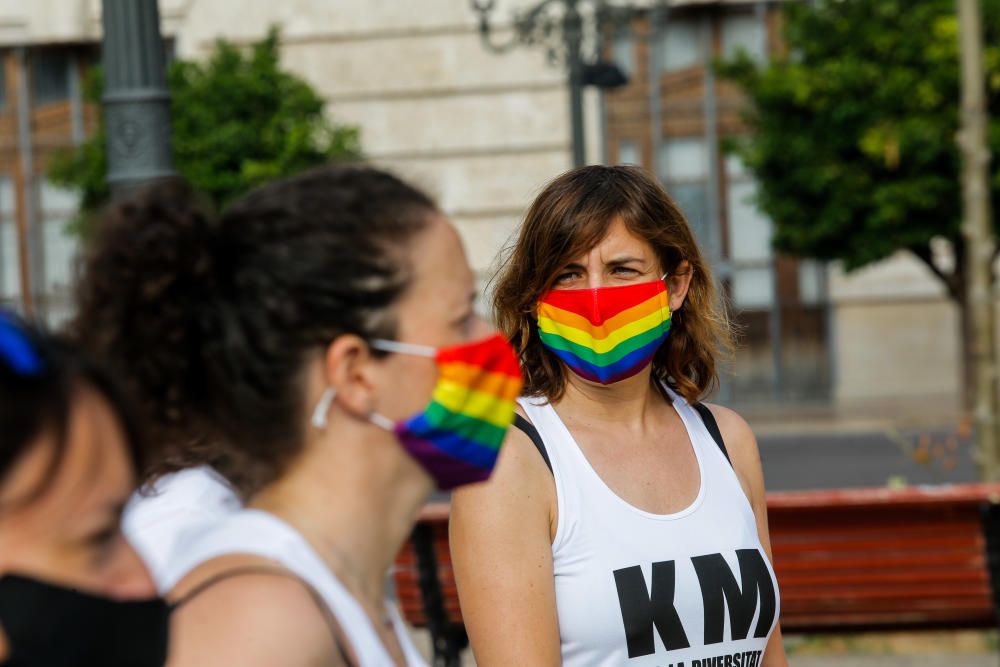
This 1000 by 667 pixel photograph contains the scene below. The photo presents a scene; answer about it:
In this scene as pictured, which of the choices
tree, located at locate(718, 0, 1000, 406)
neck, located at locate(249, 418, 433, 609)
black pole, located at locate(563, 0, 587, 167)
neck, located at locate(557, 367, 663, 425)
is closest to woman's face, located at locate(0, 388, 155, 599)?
neck, located at locate(249, 418, 433, 609)

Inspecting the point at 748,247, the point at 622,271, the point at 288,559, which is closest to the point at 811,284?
the point at 748,247

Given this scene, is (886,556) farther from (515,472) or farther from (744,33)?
(744,33)

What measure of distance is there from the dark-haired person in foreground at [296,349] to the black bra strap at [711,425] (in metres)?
1.37

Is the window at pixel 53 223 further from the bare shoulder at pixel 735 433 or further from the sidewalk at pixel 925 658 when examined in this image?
the bare shoulder at pixel 735 433

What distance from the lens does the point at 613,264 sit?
10.2 feet

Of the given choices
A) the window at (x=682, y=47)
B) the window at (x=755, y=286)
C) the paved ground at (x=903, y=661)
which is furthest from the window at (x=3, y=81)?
the paved ground at (x=903, y=661)

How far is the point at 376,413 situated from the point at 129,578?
1.30ft

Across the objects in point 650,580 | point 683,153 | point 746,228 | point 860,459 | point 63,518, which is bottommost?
point 860,459

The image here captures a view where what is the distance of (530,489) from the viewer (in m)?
2.78

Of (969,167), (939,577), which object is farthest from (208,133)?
(939,577)

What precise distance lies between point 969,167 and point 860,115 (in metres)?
10.1

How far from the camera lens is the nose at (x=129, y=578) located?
4.88 feet

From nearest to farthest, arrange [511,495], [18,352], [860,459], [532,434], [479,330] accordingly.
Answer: [18,352] → [479,330] → [511,495] → [532,434] → [860,459]

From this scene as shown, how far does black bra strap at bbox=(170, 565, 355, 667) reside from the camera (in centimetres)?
161
